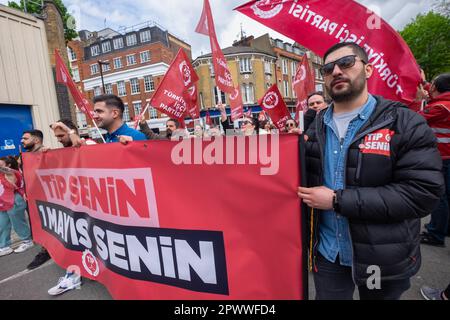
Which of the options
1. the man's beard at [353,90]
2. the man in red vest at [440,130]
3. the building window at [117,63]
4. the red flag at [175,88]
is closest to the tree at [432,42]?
the man in red vest at [440,130]

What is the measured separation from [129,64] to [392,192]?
41.0 metres

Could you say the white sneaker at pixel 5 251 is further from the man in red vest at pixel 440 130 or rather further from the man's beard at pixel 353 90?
the man in red vest at pixel 440 130

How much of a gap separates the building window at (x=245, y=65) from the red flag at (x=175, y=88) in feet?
106

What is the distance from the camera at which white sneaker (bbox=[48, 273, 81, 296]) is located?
293cm

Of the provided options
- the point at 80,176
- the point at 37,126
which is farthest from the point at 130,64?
the point at 80,176

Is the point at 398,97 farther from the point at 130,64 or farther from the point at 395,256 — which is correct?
the point at 130,64

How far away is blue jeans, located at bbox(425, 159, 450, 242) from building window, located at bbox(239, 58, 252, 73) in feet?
112

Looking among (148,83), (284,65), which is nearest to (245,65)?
(284,65)

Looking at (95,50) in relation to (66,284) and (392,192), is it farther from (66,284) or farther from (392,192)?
(392,192)

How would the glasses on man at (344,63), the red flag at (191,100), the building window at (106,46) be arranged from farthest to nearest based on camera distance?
the building window at (106,46) < the red flag at (191,100) < the glasses on man at (344,63)

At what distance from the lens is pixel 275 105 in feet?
18.3

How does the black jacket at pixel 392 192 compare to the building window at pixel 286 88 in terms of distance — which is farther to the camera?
the building window at pixel 286 88

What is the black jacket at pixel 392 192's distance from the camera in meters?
1.29

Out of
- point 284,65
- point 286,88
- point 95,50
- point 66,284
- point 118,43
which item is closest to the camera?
point 66,284
